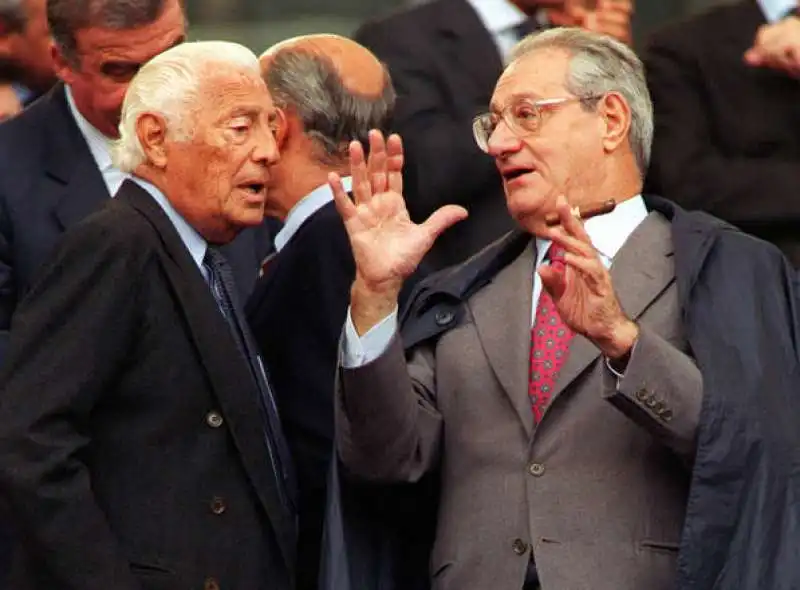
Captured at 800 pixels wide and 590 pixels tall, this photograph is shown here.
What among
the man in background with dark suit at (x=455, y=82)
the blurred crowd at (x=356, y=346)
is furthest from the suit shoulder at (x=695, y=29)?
the blurred crowd at (x=356, y=346)

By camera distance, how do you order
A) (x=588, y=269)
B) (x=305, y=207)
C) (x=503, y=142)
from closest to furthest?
(x=588, y=269)
(x=503, y=142)
(x=305, y=207)

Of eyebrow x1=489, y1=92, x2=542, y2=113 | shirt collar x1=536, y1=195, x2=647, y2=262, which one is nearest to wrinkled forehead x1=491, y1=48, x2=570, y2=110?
eyebrow x1=489, y1=92, x2=542, y2=113

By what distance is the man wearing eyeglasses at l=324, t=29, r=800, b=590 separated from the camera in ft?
15.1

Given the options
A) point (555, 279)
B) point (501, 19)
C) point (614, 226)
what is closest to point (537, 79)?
point (614, 226)

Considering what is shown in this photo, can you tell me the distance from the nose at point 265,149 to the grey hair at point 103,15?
2.14ft

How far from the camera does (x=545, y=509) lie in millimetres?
4742

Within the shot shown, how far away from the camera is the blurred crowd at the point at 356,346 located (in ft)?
15.0

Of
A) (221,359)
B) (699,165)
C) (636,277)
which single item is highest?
(221,359)

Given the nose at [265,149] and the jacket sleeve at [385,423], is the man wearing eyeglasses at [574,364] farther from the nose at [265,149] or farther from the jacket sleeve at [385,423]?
the nose at [265,149]

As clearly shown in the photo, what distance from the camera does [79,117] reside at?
5555mm

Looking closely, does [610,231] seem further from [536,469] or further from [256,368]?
[256,368]

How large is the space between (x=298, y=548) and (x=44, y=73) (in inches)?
91.7

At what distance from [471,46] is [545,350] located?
4.81ft

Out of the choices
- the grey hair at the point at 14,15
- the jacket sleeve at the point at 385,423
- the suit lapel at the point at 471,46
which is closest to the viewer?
the jacket sleeve at the point at 385,423
